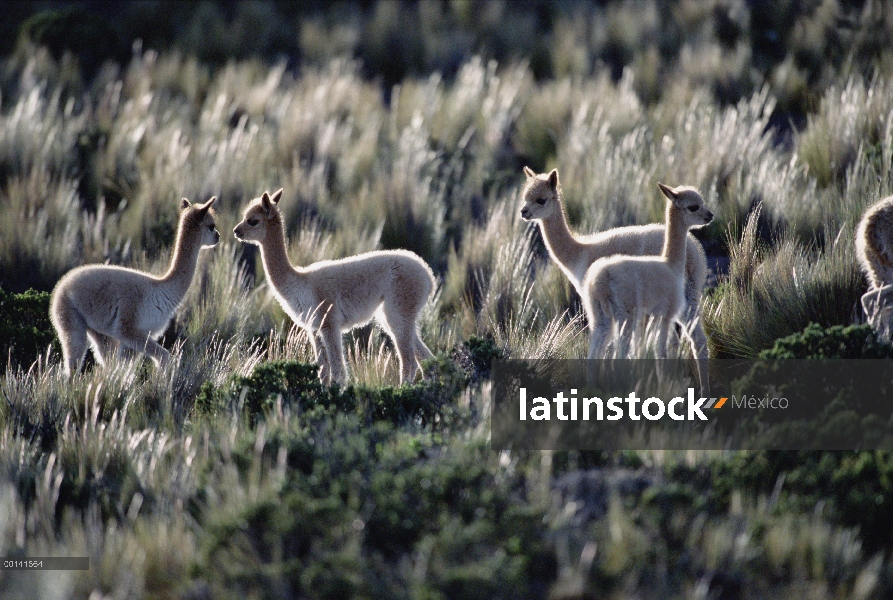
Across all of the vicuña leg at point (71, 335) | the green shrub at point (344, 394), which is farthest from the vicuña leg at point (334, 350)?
the vicuña leg at point (71, 335)

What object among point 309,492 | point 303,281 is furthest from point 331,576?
point 303,281

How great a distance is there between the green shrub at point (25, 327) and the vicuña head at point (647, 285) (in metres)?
4.44

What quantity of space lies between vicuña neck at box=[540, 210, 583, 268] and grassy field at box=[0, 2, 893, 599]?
0.60 meters

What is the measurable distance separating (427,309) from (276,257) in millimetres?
1948

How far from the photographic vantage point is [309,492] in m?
5.20

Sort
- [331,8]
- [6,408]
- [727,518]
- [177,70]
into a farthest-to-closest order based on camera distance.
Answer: [331,8], [177,70], [6,408], [727,518]

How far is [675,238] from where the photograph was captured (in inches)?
266

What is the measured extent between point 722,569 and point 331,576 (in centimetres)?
180

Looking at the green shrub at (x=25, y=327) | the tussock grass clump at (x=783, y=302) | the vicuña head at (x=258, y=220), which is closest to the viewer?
the vicuña head at (x=258, y=220)

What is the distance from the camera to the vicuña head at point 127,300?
7.42 m

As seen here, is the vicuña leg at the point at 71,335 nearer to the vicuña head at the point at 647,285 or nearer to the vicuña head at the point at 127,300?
the vicuña head at the point at 127,300

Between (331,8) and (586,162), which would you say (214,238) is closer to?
(586,162)

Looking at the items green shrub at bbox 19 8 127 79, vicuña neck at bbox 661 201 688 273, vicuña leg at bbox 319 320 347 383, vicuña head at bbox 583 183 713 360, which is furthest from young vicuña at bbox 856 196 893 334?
green shrub at bbox 19 8 127 79

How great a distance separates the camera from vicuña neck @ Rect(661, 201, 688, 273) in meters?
6.71
